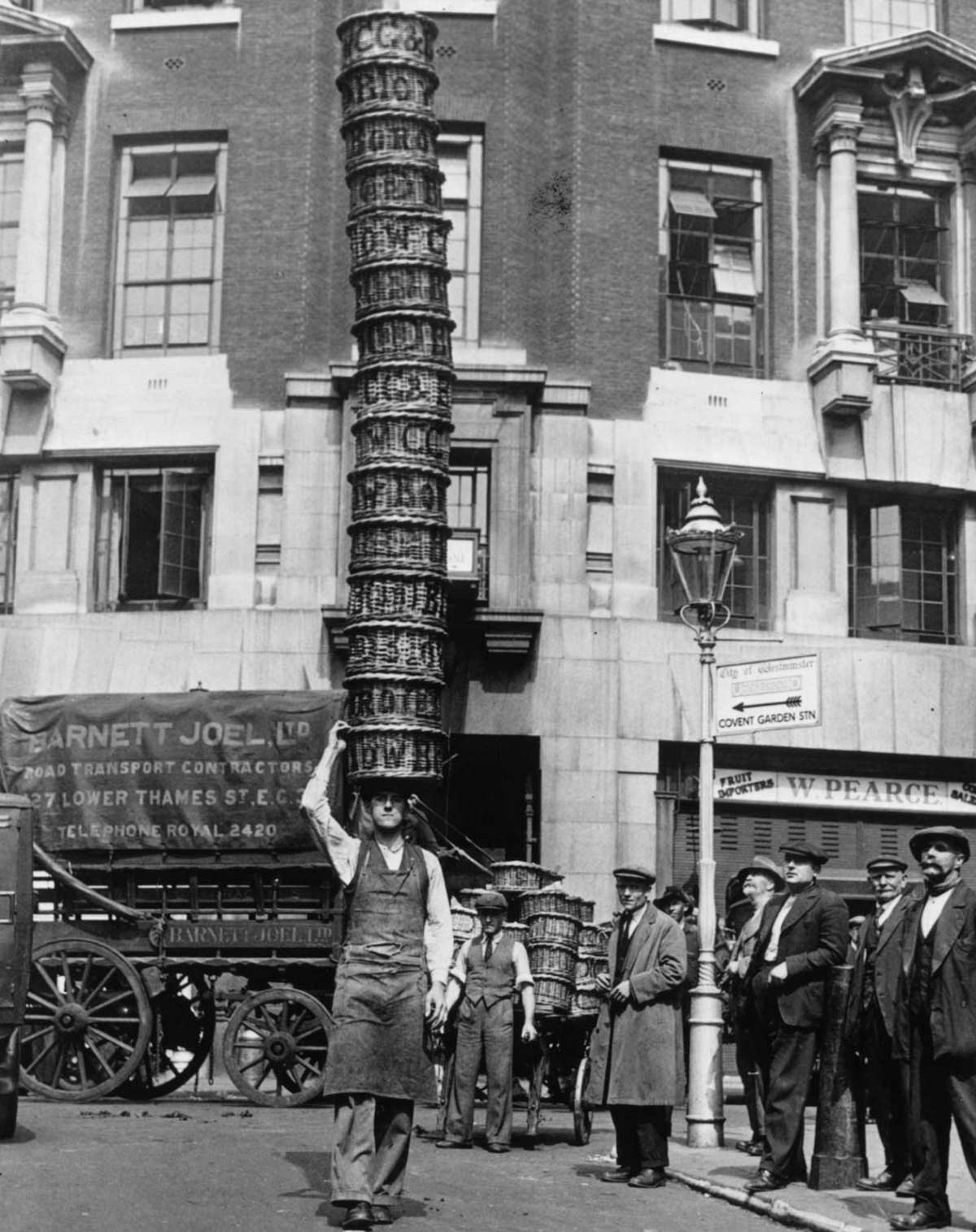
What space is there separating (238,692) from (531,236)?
370 inches

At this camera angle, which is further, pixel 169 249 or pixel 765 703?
pixel 169 249

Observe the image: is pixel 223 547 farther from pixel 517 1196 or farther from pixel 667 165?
pixel 517 1196

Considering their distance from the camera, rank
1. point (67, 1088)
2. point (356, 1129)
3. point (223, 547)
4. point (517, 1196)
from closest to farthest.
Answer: point (356, 1129) → point (517, 1196) → point (67, 1088) → point (223, 547)

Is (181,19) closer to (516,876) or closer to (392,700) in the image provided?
(392,700)

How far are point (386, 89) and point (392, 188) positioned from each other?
0.88 m

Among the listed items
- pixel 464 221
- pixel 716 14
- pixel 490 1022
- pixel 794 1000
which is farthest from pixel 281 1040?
pixel 716 14

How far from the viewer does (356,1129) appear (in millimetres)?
9031

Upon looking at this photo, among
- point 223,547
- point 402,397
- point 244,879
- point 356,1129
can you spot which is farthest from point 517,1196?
point 223,547

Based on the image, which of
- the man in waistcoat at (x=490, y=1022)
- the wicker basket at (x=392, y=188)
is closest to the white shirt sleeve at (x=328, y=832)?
the man in waistcoat at (x=490, y=1022)

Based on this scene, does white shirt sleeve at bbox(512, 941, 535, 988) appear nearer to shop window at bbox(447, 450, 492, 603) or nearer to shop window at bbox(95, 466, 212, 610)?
shop window at bbox(447, 450, 492, 603)

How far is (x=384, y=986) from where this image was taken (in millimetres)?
9414

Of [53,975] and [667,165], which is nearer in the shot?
[53,975]

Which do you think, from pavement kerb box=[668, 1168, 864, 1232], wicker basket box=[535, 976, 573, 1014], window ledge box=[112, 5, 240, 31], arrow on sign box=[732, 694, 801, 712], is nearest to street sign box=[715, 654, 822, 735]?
arrow on sign box=[732, 694, 801, 712]

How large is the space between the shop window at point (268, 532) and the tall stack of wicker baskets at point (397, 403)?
640cm
